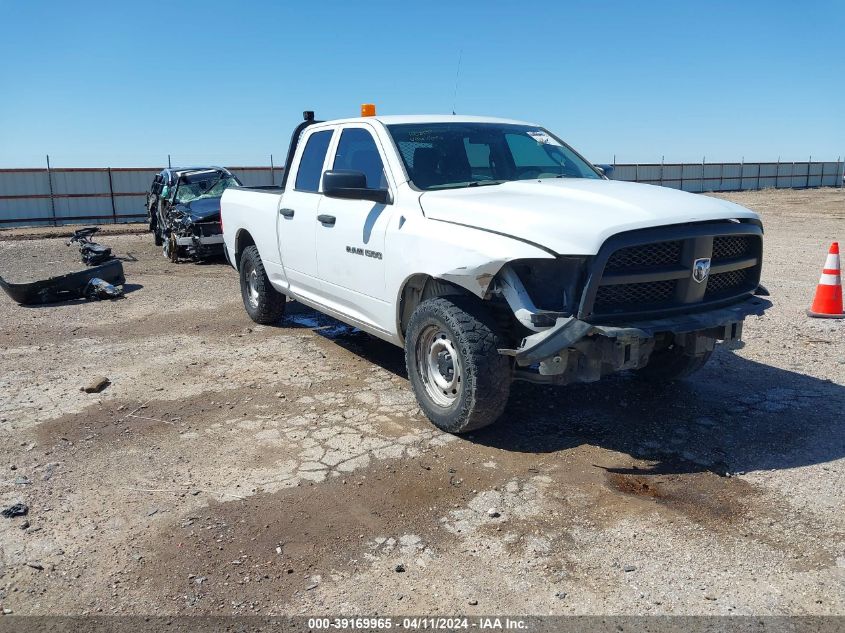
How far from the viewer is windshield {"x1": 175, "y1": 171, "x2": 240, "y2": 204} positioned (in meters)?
14.5

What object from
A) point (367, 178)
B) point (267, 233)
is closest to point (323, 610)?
point (367, 178)

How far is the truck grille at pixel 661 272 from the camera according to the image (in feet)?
12.8

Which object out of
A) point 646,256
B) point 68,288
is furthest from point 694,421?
point 68,288

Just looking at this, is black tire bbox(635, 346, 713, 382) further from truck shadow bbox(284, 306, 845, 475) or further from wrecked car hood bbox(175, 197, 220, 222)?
wrecked car hood bbox(175, 197, 220, 222)

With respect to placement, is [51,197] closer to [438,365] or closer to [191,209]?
[191,209]

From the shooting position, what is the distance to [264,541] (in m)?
3.45

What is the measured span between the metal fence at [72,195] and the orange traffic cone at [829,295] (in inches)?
876

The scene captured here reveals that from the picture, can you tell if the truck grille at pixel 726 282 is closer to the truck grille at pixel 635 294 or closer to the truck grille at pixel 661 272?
the truck grille at pixel 661 272

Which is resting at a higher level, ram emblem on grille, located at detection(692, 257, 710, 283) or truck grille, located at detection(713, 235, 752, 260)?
truck grille, located at detection(713, 235, 752, 260)

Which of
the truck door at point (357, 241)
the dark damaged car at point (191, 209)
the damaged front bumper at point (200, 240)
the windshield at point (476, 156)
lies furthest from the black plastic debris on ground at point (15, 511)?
the damaged front bumper at point (200, 240)

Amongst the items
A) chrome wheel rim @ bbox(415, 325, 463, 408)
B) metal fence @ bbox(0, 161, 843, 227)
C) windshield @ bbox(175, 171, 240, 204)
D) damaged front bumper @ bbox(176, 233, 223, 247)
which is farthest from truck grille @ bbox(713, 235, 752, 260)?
metal fence @ bbox(0, 161, 843, 227)

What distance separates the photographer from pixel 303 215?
20.3 ft

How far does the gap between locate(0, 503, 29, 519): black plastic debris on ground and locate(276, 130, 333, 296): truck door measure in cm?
294

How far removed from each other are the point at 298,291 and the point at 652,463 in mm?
3669
